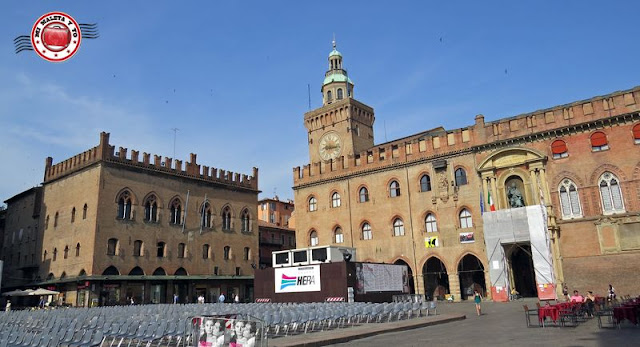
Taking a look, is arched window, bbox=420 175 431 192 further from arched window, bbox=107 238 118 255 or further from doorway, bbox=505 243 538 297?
arched window, bbox=107 238 118 255

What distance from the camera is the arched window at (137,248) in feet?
120

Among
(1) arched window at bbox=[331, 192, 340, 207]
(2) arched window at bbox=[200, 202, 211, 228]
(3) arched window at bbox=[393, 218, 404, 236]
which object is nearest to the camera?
(3) arched window at bbox=[393, 218, 404, 236]

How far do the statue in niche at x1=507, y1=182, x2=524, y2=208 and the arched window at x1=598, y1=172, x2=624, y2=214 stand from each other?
473cm

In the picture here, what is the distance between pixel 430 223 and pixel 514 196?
6.28 meters

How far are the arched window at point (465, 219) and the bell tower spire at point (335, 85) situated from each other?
74.5 feet

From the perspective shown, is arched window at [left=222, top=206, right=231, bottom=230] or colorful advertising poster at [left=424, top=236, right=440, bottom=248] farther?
arched window at [left=222, top=206, right=231, bottom=230]

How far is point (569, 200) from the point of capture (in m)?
29.9

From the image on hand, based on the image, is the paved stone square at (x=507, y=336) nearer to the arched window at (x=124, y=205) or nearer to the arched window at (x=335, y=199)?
the arched window at (x=335, y=199)

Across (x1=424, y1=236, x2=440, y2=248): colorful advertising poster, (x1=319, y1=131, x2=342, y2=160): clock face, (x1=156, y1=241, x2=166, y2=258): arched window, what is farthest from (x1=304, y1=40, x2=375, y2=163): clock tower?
(x1=156, y1=241, x2=166, y2=258): arched window

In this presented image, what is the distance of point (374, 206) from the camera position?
125 feet

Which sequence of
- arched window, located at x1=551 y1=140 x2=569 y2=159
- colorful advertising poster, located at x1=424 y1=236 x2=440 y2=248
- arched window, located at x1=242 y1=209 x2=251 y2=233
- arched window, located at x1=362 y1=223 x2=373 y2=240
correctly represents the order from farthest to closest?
arched window, located at x1=242 y1=209 x2=251 y2=233 < arched window, located at x1=362 y1=223 x2=373 y2=240 < colorful advertising poster, located at x1=424 y1=236 x2=440 y2=248 < arched window, located at x1=551 y1=140 x2=569 y2=159

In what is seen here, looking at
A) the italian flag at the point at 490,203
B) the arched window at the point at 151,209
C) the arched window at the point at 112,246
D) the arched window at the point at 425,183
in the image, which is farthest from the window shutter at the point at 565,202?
the arched window at the point at 112,246

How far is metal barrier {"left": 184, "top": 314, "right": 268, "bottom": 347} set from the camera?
9.45 metres

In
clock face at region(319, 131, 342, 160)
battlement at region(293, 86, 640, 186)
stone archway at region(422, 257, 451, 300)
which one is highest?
clock face at region(319, 131, 342, 160)
